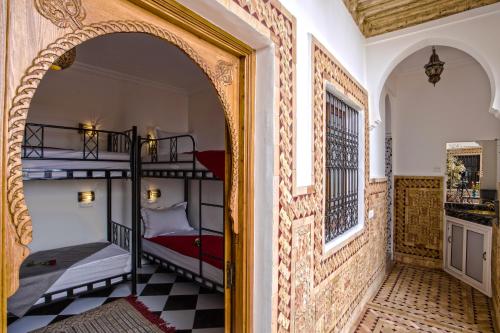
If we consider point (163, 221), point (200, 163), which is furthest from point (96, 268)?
point (200, 163)

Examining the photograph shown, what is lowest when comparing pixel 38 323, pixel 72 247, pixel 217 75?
pixel 38 323

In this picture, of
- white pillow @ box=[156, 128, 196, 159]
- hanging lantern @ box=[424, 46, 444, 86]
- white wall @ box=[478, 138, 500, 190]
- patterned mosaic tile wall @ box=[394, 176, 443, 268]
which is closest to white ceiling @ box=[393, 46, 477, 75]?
hanging lantern @ box=[424, 46, 444, 86]

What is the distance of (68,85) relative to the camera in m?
3.91

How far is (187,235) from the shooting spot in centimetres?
434

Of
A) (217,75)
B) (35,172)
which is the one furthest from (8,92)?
(35,172)

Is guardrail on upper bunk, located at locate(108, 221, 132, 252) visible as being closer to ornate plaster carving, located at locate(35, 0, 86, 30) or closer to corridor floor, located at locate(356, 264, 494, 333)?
corridor floor, located at locate(356, 264, 494, 333)

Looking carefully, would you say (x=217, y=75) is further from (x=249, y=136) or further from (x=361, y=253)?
(x=361, y=253)

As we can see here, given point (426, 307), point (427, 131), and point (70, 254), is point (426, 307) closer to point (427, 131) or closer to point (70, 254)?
point (427, 131)

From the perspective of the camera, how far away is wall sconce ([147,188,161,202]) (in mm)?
4793

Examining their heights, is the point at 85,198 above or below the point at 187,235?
above

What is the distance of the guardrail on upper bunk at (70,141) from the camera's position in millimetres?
3038

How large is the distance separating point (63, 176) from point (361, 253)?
349 centimetres

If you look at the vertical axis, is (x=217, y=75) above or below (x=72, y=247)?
above

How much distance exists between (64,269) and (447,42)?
4847 mm
